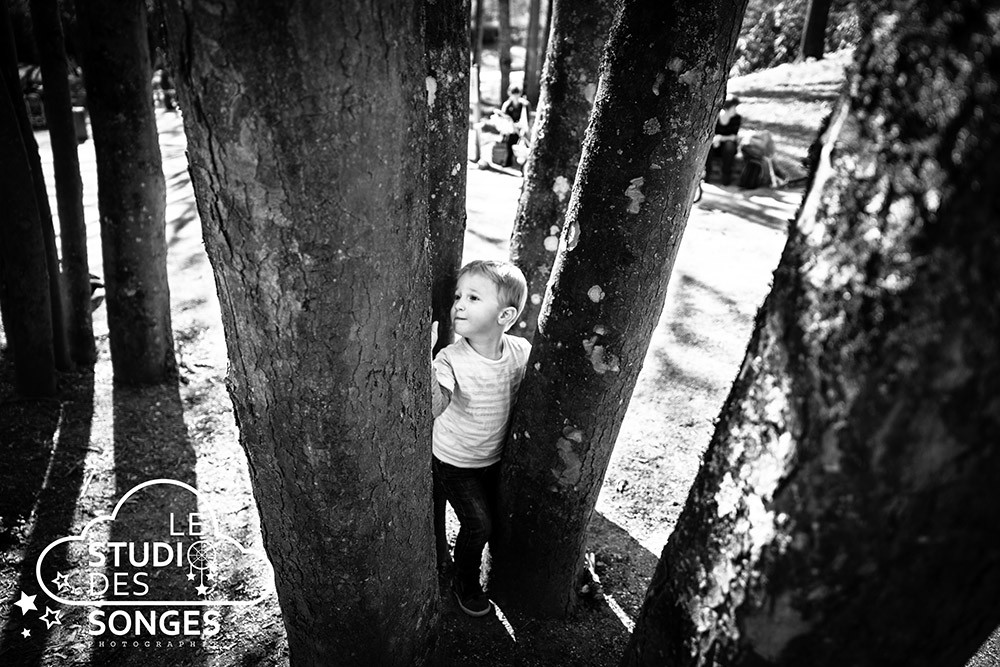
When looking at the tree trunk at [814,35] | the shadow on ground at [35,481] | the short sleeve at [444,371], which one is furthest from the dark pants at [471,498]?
the tree trunk at [814,35]

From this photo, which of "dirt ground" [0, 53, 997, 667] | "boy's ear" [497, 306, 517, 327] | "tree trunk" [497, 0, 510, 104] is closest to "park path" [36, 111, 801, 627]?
"dirt ground" [0, 53, 997, 667]

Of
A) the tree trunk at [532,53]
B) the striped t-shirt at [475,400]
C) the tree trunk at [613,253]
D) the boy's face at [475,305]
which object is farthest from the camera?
the tree trunk at [532,53]

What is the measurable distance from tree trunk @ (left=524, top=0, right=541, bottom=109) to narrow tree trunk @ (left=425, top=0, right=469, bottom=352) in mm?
12170

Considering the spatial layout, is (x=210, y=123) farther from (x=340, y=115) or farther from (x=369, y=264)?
(x=369, y=264)

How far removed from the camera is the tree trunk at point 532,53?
45.5ft

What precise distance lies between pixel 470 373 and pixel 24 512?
283 cm

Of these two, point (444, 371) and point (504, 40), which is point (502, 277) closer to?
point (444, 371)

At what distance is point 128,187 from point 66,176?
2.02 feet

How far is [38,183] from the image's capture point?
4.15 m

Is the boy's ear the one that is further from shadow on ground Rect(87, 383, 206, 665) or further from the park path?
shadow on ground Rect(87, 383, 206, 665)

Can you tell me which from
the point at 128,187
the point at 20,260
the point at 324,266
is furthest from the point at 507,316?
the point at 20,260

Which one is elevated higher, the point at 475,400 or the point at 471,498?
→ the point at 475,400

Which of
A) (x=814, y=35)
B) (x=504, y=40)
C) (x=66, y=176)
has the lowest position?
(x=66, y=176)

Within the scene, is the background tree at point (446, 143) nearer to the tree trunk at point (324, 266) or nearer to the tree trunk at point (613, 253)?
the tree trunk at point (613, 253)
